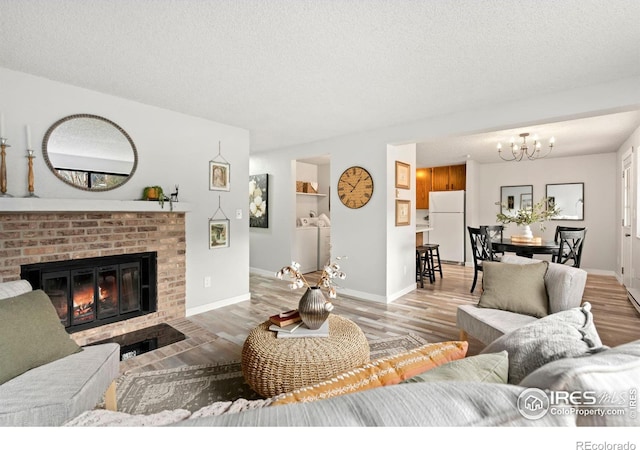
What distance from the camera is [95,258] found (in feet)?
9.10

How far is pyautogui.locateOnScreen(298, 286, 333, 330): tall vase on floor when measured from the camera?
6.02 feet

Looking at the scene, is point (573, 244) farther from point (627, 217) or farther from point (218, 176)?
point (218, 176)

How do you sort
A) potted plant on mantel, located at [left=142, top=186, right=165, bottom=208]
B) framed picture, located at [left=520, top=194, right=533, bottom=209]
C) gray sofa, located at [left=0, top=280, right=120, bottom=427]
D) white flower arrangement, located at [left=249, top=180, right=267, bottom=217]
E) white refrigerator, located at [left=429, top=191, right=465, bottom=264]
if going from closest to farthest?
gray sofa, located at [left=0, top=280, right=120, bottom=427], potted plant on mantel, located at [left=142, top=186, right=165, bottom=208], white flower arrangement, located at [left=249, top=180, right=267, bottom=217], framed picture, located at [left=520, top=194, right=533, bottom=209], white refrigerator, located at [left=429, top=191, right=465, bottom=264]

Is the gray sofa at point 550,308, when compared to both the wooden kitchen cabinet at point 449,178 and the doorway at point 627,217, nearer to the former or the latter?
the doorway at point 627,217

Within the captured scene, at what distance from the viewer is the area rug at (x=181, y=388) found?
1.80m

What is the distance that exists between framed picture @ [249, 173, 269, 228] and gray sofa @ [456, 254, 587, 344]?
13.3 feet

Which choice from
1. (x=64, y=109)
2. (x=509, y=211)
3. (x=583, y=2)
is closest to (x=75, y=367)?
(x=64, y=109)

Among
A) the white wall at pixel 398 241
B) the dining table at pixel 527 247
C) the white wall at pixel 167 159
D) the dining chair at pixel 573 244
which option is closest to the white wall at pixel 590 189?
the dining chair at pixel 573 244

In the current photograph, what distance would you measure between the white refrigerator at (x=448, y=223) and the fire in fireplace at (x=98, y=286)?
5.83m

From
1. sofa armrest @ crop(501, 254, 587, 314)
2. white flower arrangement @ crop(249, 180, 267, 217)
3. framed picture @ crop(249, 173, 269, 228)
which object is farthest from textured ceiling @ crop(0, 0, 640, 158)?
white flower arrangement @ crop(249, 180, 267, 217)

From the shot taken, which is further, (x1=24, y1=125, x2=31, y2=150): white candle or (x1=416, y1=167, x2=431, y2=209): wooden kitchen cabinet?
(x1=416, y1=167, x2=431, y2=209): wooden kitchen cabinet

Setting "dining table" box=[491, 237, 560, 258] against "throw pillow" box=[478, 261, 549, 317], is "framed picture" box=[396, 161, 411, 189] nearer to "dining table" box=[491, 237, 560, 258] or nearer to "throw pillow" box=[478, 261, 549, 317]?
"dining table" box=[491, 237, 560, 258]

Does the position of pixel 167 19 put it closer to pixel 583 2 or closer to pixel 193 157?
pixel 193 157
